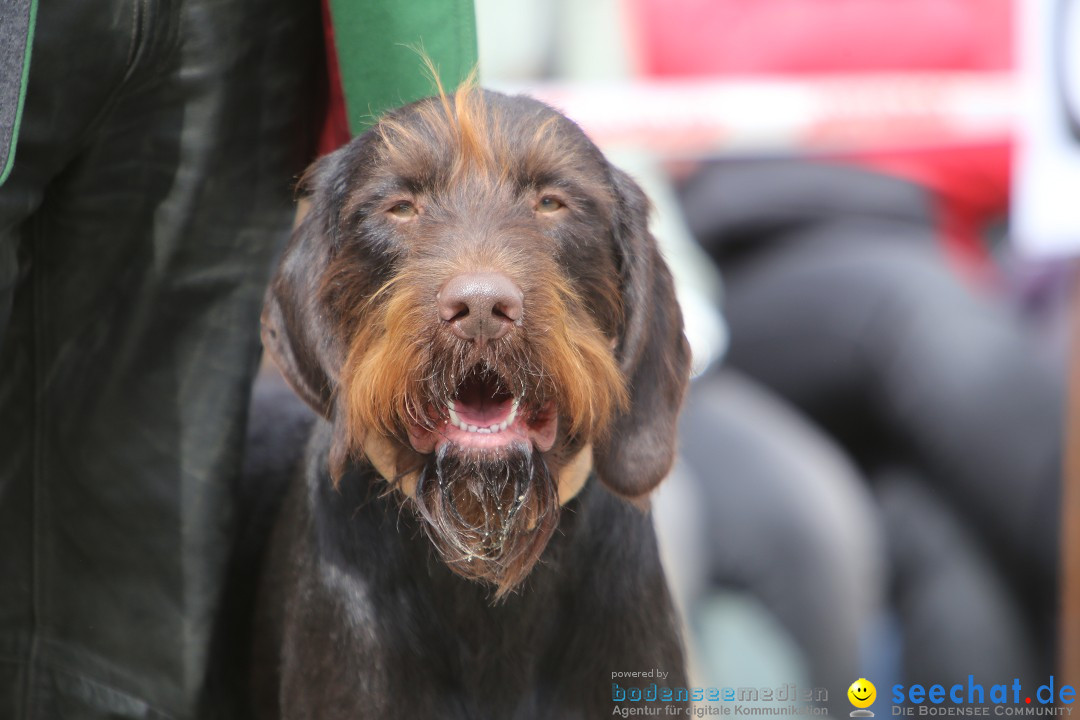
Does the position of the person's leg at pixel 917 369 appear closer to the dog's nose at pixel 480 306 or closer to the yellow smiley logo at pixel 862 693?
the yellow smiley logo at pixel 862 693

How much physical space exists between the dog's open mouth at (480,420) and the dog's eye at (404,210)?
14.1 inches

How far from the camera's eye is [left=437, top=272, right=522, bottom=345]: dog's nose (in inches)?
72.1

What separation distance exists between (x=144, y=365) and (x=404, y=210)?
681 millimetres

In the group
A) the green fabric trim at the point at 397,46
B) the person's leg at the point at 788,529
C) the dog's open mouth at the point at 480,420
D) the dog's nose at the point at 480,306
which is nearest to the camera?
the dog's nose at the point at 480,306

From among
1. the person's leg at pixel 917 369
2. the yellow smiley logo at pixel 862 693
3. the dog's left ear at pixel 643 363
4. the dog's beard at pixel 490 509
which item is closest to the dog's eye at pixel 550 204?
the dog's left ear at pixel 643 363

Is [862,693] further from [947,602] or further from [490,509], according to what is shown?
[947,602]

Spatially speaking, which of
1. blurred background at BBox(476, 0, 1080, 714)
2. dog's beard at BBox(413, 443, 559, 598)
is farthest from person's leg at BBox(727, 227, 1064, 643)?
dog's beard at BBox(413, 443, 559, 598)

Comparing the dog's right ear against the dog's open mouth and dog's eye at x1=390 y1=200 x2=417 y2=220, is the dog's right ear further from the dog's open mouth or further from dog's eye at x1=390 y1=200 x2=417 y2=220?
the dog's open mouth

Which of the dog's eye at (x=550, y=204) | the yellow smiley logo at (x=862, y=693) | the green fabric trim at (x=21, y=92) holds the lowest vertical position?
the yellow smiley logo at (x=862, y=693)

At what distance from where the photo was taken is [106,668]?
8.18 ft

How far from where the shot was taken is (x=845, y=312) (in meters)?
5.23

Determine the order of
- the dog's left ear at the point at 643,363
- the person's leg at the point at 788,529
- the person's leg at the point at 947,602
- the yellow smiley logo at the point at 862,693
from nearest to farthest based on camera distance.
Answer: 1. the dog's left ear at the point at 643,363
2. the yellow smiley logo at the point at 862,693
3. the person's leg at the point at 788,529
4. the person's leg at the point at 947,602

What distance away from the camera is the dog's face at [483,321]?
1914 millimetres

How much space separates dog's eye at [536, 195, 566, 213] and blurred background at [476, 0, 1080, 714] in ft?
5.33
